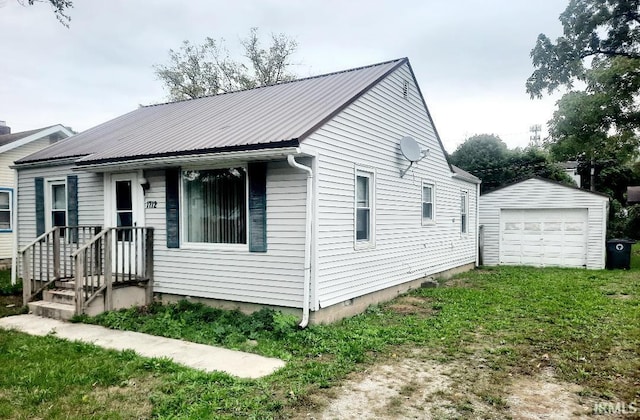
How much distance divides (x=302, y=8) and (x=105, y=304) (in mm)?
11689

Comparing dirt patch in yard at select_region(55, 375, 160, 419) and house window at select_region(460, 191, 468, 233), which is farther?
house window at select_region(460, 191, 468, 233)

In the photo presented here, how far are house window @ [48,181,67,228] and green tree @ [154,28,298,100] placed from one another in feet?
57.5

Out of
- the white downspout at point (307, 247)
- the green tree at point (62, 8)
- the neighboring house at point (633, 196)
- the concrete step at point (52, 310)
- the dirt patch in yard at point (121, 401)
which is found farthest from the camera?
the neighboring house at point (633, 196)

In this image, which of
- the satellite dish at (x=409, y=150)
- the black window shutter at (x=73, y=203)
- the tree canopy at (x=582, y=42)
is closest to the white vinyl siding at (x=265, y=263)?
the satellite dish at (x=409, y=150)

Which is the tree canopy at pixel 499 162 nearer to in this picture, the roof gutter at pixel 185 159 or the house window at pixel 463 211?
the house window at pixel 463 211

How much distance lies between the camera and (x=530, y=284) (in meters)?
10.6

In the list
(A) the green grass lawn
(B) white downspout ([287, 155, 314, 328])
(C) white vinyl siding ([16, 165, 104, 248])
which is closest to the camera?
(A) the green grass lawn

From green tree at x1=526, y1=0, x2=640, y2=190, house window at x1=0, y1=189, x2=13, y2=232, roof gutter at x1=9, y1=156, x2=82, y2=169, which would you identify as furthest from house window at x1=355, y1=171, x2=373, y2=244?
house window at x1=0, y1=189, x2=13, y2=232

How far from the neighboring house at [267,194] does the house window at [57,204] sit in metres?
0.02

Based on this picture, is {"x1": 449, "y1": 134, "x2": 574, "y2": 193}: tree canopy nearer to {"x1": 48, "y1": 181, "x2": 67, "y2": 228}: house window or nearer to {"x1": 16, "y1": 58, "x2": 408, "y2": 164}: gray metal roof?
{"x1": 16, "y1": 58, "x2": 408, "y2": 164}: gray metal roof

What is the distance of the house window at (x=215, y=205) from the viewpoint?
7047 millimetres

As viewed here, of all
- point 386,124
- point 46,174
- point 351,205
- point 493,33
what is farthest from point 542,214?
point 46,174
